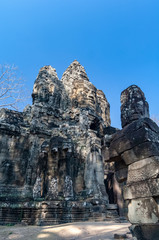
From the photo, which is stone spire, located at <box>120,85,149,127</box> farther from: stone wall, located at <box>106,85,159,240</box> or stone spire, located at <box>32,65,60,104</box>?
stone spire, located at <box>32,65,60,104</box>

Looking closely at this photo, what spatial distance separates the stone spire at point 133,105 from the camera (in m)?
5.10

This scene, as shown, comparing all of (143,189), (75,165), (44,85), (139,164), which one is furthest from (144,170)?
(44,85)

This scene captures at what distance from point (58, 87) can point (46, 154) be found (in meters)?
12.4

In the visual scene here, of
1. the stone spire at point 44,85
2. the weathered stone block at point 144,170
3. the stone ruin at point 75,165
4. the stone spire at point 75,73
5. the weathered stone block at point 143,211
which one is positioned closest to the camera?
the weathered stone block at point 143,211

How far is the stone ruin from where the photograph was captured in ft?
13.2

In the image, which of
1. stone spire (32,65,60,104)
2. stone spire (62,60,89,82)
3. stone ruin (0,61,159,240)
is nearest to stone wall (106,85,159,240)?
stone ruin (0,61,159,240)

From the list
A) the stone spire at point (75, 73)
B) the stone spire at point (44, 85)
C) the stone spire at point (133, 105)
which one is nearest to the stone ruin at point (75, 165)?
the stone spire at point (133, 105)

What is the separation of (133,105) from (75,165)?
9.42 meters

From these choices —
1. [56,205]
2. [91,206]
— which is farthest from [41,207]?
[91,206]

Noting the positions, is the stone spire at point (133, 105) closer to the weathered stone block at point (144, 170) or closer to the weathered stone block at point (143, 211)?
the weathered stone block at point (144, 170)

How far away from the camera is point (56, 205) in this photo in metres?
9.48

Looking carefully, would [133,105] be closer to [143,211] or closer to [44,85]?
[143,211]

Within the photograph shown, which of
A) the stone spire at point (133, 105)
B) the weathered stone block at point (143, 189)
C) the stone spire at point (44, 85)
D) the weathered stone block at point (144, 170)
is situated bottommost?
the weathered stone block at point (143, 189)

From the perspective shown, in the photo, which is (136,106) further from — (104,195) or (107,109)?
(107,109)
